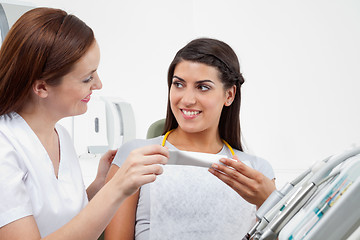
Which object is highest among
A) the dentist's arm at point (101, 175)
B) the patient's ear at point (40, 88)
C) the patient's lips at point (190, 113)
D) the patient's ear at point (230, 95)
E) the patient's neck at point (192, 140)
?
the patient's ear at point (230, 95)

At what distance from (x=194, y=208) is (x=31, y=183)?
2.32 feet

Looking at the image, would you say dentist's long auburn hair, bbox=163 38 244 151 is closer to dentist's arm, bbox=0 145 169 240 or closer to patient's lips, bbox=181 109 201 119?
patient's lips, bbox=181 109 201 119

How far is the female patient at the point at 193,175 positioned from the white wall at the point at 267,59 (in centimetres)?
290

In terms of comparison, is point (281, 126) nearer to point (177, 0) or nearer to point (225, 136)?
point (177, 0)

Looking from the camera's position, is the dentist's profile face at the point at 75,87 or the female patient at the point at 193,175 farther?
the female patient at the point at 193,175

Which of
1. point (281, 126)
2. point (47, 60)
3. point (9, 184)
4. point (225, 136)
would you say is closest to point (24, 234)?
point (9, 184)

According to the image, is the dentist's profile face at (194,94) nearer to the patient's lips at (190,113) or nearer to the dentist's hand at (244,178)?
the patient's lips at (190,113)

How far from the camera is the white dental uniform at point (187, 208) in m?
1.63

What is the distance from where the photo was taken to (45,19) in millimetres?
1232

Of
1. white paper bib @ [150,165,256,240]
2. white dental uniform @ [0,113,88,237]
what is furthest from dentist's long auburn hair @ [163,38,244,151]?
white dental uniform @ [0,113,88,237]

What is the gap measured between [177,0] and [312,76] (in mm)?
1937

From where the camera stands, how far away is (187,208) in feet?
5.49

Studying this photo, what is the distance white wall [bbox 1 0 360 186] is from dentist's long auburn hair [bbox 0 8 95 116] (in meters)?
3.55

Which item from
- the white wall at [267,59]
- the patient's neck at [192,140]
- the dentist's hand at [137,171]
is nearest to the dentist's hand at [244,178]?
the dentist's hand at [137,171]
